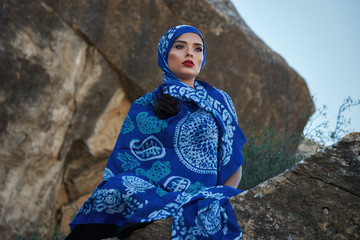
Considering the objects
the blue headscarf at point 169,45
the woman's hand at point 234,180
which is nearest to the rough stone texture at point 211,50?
the blue headscarf at point 169,45

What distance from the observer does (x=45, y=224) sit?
17.3 ft

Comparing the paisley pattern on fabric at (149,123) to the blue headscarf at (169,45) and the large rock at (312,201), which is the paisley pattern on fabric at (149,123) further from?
the large rock at (312,201)

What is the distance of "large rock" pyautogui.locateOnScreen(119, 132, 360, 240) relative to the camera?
6.58 feet

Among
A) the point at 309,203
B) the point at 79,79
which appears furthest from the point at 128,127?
the point at 79,79

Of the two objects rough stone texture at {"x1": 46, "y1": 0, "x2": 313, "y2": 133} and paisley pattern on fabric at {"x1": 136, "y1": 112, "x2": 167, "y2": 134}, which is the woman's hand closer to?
paisley pattern on fabric at {"x1": 136, "y1": 112, "x2": 167, "y2": 134}

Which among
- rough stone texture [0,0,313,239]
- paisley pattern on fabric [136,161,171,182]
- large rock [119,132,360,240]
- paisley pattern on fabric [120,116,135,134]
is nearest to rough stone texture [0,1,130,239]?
rough stone texture [0,0,313,239]

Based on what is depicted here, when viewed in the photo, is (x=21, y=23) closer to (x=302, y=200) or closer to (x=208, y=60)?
(x=208, y=60)

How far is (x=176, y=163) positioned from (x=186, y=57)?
74 centimetres

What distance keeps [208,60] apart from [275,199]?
4.17 m

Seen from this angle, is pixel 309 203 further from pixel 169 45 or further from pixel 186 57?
pixel 169 45

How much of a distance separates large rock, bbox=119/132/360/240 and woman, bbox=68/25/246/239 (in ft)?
0.27

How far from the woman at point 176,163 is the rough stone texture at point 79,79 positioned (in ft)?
8.07

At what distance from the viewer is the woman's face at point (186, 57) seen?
283 centimetres

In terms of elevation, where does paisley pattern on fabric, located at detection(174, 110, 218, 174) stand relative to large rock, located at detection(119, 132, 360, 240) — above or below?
above
